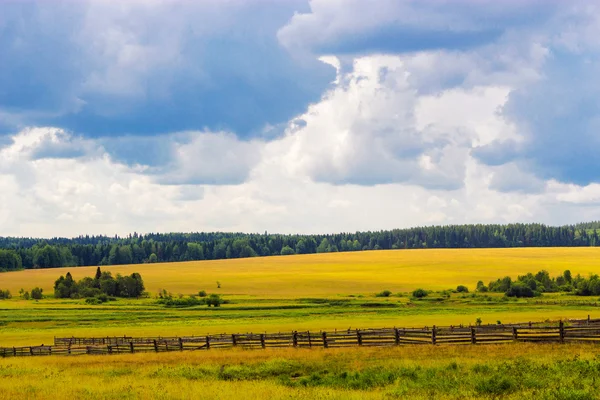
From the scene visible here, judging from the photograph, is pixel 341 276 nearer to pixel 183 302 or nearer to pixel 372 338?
pixel 183 302

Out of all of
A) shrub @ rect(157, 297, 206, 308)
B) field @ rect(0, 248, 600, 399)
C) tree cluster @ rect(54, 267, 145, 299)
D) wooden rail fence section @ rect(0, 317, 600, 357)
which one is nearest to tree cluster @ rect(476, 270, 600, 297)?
field @ rect(0, 248, 600, 399)

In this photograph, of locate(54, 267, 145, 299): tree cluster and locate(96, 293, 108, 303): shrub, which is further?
locate(54, 267, 145, 299): tree cluster

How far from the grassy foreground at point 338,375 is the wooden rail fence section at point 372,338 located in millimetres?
1777

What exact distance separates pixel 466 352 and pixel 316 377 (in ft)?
25.2

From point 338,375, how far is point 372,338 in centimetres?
1134

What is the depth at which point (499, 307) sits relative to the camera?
86.8 meters

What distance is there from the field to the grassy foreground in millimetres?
63

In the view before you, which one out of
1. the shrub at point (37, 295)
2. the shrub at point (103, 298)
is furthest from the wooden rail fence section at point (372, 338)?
the shrub at point (37, 295)

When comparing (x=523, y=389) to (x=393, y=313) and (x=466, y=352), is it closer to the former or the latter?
(x=466, y=352)

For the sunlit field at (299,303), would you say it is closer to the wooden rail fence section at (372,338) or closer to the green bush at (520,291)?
the green bush at (520,291)

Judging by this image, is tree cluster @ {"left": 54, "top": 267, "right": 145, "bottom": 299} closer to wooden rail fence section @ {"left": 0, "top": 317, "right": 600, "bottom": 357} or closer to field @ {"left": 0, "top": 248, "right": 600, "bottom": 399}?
field @ {"left": 0, "top": 248, "right": 600, "bottom": 399}

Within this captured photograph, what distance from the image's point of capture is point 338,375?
26625 millimetres

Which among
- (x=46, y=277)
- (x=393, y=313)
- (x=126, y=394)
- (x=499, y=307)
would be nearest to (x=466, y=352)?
(x=126, y=394)

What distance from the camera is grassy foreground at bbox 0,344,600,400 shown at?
857 inches
